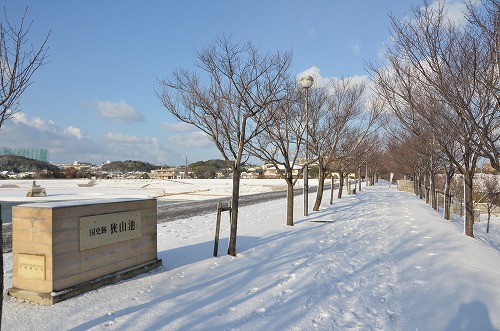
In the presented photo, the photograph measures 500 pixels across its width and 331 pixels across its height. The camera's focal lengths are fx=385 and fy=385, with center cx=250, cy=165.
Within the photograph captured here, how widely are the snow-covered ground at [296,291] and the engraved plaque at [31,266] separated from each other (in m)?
0.34

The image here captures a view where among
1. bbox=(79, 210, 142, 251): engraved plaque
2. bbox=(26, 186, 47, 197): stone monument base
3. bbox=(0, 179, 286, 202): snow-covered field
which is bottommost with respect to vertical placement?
bbox=(0, 179, 286, 202): snow-covered field

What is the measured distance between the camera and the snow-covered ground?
4.57 m

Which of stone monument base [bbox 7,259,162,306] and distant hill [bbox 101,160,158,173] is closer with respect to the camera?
stone monument base [bbox 7,259,162,306]

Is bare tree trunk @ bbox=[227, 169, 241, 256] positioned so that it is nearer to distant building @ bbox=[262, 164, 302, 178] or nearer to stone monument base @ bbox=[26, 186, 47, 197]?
distant building @ bbox=[262, 164, 302, 178]

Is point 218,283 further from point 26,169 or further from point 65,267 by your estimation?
point 26,169

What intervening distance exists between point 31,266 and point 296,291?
367 centimetres

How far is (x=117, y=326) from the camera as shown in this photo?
428 cm

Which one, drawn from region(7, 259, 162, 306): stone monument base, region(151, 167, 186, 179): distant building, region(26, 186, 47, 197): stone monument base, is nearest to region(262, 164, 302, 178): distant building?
region(7, 259, 162, 306): stone monument base

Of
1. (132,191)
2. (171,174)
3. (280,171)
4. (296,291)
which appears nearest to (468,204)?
(280,171)

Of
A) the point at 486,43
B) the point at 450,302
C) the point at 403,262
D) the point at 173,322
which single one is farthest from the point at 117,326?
the point at 486,43

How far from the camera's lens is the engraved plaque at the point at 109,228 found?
17.5 ft

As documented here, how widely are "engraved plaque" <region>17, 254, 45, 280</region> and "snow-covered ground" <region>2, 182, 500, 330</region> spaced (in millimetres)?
343

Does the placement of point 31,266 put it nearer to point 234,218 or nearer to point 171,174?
point 234,218

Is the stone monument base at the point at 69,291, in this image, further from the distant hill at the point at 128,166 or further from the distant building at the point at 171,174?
the distant hill at the point at 128,166
